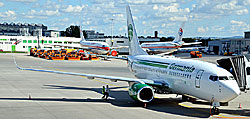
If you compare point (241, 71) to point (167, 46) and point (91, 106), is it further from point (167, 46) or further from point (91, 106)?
point (167, 46)

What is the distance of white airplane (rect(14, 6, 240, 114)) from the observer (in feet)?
71.1

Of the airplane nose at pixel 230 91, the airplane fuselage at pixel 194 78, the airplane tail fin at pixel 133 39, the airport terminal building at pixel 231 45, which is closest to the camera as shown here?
the airplane nose at pixel 230 91

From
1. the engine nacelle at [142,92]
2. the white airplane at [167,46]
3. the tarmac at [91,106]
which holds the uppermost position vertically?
the white airplane at [167,46]

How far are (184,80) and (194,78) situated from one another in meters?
1.26

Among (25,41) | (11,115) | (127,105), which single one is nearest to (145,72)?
(127,105)

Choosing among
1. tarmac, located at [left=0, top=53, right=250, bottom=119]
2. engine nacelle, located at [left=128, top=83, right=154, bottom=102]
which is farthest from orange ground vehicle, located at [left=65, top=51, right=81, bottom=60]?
engine nacelle, located at [left=128, top=83, right=154, bottom=102]

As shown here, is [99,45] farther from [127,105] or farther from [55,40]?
[127,105]

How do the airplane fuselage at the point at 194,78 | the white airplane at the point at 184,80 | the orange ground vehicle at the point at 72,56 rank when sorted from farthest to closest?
the orange ground vehicle at the point at 72,56 → the white airplane at the point at 184,80 → the airplane fuselage at the point at 194,78

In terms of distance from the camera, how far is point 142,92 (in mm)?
25875

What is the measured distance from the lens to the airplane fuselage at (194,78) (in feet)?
70.6

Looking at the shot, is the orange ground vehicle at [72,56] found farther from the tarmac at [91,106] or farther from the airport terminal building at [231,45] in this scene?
the airport terminal building at [231,45]

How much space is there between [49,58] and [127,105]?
68.2m

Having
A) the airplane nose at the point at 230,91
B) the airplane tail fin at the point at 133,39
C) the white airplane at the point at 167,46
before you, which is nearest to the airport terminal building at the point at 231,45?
the white airplane at the point at 167,46

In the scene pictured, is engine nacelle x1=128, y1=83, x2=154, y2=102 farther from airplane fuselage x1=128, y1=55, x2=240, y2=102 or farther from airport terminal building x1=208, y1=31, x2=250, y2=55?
airport terminal building x1=208, y1=31, x2=250, y2=55
